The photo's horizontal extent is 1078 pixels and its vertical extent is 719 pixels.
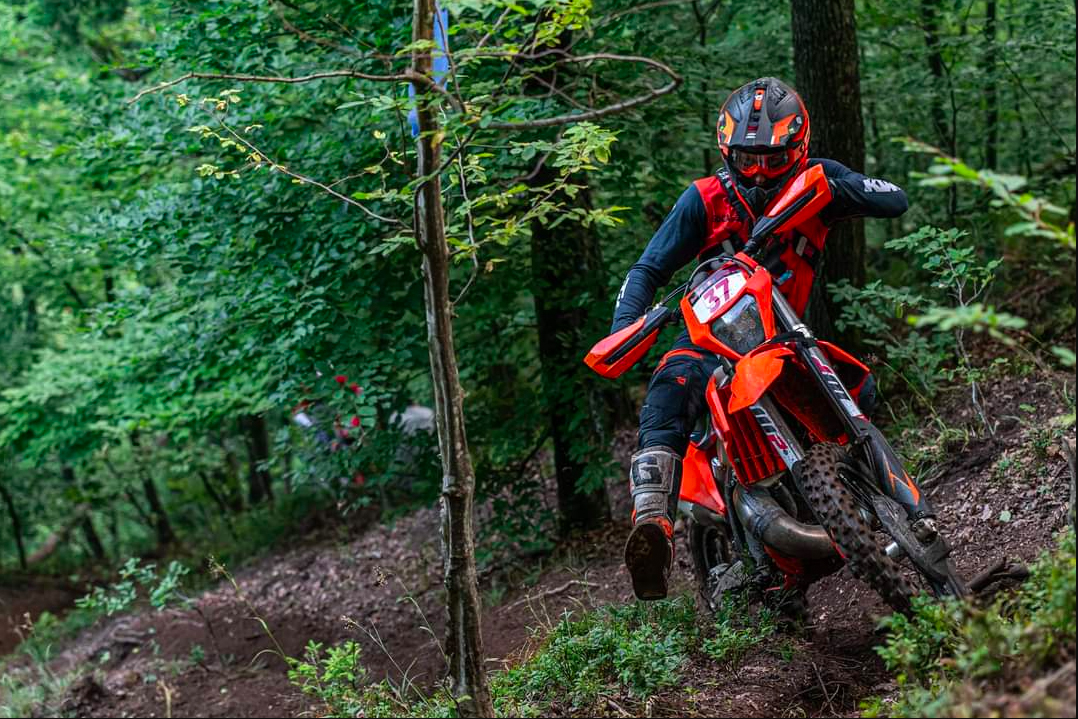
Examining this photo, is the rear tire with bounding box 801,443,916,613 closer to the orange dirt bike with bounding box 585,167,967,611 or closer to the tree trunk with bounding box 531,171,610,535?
the orange dirt bike with bounding box 585,167,967,611

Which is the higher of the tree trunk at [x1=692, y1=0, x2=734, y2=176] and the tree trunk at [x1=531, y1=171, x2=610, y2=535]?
the tree trunk at [x1=692, y1=0, x2=734, y2=176]

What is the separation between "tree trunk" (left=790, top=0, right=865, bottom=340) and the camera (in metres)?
6.28

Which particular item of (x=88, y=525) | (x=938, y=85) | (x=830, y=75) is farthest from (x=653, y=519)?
(x=88, y=525)

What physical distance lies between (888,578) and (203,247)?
207 inches

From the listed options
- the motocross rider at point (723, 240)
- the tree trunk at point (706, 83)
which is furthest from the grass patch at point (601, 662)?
the tree trunk at point (706, 83)

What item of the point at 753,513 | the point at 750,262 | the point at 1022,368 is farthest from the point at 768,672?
the point at 1022,368

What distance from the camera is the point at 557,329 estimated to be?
7719 millimetres

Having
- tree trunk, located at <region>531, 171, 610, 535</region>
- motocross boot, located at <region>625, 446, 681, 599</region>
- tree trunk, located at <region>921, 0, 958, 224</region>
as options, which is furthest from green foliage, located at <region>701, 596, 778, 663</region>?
tree trunk, located at <region>921, 0, 958, 224</region>

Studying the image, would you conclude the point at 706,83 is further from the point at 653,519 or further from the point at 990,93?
the point at 653,519

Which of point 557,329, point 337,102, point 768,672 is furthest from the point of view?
point 557,329

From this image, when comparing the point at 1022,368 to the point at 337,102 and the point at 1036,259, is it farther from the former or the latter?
the point at 337,102

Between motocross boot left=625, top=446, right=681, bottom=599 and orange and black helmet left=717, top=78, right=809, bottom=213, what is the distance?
1.17m

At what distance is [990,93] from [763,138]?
6.04 m

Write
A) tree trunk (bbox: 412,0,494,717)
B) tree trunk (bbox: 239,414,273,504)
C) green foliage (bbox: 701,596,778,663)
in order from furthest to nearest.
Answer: tree trunk (bbox: 239,414,273,504) → green foliage (bbox: 701,596,778,663) → tree trunk (bbox: 412,0,494,717)
